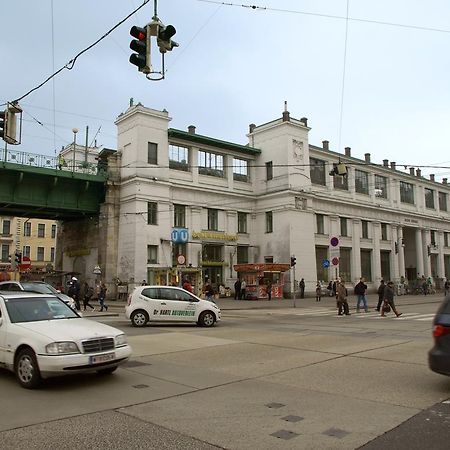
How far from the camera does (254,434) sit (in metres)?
5.42

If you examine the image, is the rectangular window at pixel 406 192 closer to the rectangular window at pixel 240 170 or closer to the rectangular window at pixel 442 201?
the rectangular window at pixel 442 201

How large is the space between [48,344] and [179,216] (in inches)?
1381

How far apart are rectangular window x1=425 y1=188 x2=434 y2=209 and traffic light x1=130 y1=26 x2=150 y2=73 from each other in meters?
63.1

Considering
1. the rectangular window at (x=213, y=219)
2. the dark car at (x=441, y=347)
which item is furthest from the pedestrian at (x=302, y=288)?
the dark car at (x=441, y=347)

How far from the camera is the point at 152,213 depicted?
40.3 meters

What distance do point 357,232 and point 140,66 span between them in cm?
4630

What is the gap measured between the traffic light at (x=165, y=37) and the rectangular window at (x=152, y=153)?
3022 cm

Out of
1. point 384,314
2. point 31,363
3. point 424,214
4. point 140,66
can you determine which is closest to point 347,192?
point 424,214

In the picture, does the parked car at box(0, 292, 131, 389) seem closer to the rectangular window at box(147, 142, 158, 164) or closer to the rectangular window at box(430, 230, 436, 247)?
the rectangular window at box(147, 142, 158, 164)

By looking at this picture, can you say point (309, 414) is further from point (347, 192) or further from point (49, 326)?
point (347, 192)

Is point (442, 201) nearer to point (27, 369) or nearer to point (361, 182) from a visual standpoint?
point (361, 182)

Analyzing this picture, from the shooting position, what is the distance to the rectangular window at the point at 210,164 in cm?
4466

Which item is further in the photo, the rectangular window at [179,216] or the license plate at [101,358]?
the rectangular window at [179,216]

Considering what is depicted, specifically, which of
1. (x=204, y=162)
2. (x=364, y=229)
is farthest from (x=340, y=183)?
(x=204, y=162)
